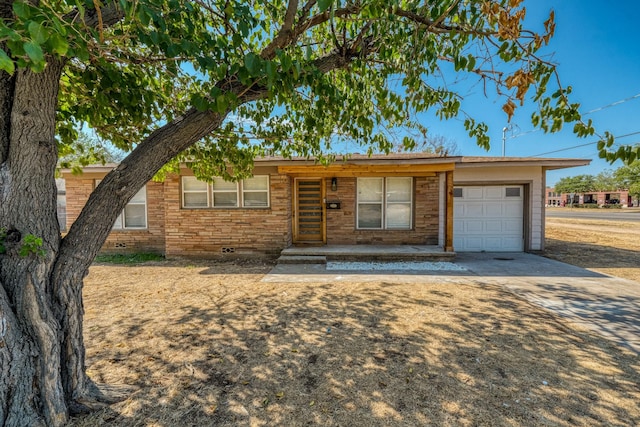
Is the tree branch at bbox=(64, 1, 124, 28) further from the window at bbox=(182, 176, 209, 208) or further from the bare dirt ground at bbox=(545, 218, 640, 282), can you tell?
the bare dirt ground at bbox=(545, 218, 640, 282)

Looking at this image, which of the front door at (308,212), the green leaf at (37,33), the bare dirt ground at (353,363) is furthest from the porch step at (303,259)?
the green leaf at (37,33)

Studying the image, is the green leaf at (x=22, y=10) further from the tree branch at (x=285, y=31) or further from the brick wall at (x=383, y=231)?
the brick wall at (x=383, y=231)

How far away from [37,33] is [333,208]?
779cm

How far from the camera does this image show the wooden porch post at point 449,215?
25.3 feet

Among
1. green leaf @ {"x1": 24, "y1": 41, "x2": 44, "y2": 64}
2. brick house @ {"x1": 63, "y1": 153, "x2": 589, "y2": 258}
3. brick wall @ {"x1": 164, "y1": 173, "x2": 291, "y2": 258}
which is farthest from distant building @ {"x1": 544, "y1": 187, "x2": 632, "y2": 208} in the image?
green leaf @ {"x1": 24, "y1": 41, "x2": 44, "y2": 64}

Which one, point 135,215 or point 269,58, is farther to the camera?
point 135,215

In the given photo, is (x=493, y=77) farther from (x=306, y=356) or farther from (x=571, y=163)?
(x=571, y=163)

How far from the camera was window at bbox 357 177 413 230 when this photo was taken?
883 centimetres

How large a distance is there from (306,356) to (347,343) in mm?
521

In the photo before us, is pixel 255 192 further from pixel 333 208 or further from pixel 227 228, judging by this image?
pixel 333 208

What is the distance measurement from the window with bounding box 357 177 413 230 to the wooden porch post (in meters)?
1.23

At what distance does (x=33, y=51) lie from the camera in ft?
3.88

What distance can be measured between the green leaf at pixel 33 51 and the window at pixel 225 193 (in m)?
7.12

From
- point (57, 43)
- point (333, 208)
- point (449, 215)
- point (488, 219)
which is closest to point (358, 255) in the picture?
point (333, 208)
